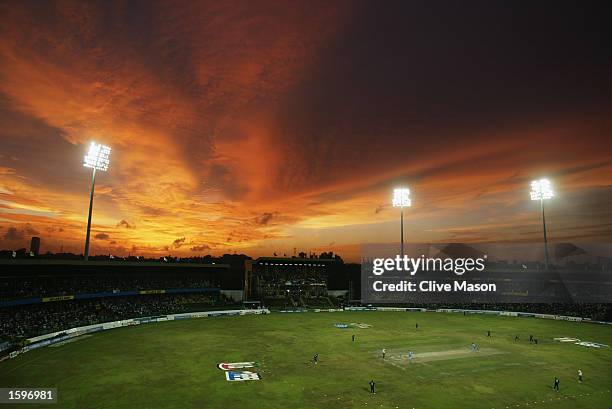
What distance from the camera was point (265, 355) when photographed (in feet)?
149

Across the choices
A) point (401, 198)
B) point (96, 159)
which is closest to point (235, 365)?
point (96, 159)

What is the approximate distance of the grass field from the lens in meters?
30.1

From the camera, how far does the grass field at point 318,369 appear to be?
30.1 meters

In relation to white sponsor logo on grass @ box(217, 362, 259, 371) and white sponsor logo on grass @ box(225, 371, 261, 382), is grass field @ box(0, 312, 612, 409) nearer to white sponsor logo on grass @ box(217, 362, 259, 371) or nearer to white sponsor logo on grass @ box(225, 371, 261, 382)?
white sponsor logo on grass @ box(225, 371, 261, 382)

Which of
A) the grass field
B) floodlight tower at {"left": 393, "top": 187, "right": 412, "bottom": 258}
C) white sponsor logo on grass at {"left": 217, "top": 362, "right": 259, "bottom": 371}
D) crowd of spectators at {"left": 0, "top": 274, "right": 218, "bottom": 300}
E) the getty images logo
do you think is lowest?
white sponsor logo on grass at {"left": 217, "top": 362, "right": 259, "bottom": 371}

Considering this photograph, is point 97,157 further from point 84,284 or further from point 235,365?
point 235,365

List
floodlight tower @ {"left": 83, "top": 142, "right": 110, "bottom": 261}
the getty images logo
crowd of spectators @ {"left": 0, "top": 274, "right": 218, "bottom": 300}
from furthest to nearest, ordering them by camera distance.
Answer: the getty images logo, floodlight tower @ {"left": 83, "top": 142, "right": 110, "bottom": 261}, crowd of spectators @ {"left": 0, "top": 274, "right": 218, "bottom": 300}

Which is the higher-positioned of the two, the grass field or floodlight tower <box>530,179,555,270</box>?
floodlight tower <box>530,179,555,270</box>

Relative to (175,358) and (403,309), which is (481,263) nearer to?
(403,309)

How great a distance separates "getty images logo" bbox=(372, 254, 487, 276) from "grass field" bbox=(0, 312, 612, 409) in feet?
110

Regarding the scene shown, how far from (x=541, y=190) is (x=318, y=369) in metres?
74.1

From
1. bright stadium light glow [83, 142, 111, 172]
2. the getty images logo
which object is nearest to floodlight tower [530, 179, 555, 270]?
the getty images logo

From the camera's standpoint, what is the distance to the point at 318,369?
39531 mm

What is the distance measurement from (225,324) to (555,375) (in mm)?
50246
